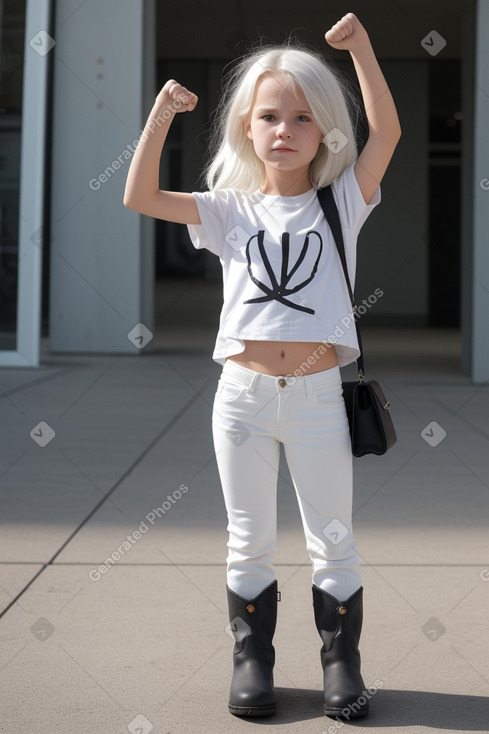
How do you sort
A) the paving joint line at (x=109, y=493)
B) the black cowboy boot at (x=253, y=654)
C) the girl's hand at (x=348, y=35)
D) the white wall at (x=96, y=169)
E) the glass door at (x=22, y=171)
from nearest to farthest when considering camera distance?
the girl's hand at (x=348, y=35) → the black cowboy boot at (x=253, y=654) → the paving joint line at (x=109, y=493) → the glass door at (x=22, y=171) → the white wall at (x=96, y=169)

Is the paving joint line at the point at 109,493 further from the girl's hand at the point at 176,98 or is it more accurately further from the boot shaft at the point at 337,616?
the girl's hand at the point at 176,98

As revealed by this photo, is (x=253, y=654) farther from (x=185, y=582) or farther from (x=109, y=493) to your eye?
(x=109, y=493)

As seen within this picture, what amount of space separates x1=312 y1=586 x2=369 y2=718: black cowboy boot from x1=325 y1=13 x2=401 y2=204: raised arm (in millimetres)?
1020

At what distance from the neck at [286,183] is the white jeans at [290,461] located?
461 mm

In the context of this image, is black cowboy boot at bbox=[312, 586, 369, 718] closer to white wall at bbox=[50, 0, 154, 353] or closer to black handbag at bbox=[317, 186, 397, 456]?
black handbag at bbox=[317, 186, 397, 456]

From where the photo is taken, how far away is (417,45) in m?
16.5

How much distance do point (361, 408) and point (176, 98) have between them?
88 cm

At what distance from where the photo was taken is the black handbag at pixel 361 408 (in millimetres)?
2709

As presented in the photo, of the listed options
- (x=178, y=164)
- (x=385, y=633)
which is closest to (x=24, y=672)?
(x=385, y=633)

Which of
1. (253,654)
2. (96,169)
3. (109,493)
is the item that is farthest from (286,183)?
(96,169)

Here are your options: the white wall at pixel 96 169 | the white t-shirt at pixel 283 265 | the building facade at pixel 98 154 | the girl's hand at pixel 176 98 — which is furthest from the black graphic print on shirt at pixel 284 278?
the white wall at pixel 96 169

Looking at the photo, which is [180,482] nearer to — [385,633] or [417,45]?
[385,633]

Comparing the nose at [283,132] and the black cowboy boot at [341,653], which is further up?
the nose at [283,132]

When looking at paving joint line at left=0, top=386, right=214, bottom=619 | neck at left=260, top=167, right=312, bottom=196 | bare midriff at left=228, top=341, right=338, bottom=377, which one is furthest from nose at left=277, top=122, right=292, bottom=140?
paving joint line at left=0, top=386, right=214, bottom=619
